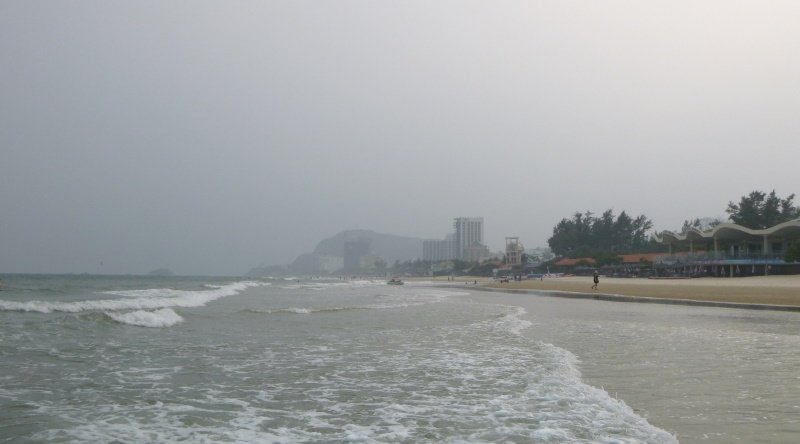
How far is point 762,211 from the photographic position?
288 ft

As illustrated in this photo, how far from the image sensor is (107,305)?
2644cm

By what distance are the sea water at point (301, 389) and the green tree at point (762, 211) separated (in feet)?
284

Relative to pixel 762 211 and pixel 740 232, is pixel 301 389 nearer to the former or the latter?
pixel 740 232

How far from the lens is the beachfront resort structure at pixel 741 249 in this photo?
53.6 meters

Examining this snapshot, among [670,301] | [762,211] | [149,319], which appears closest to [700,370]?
[149,319]

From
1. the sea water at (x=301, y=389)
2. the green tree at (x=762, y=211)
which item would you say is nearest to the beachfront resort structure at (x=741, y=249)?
the green tree at (x=762, y=211)

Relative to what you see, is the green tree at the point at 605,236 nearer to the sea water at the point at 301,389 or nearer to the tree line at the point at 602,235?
the tree line at the point at 602,235

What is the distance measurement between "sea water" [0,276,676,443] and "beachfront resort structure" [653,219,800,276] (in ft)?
157

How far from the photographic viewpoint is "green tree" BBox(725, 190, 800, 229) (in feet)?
284

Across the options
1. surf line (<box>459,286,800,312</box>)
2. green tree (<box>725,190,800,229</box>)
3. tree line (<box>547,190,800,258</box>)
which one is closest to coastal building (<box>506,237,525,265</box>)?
tree line (<box>547,190,800,258</box>)

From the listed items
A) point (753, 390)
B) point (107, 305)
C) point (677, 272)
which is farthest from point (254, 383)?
point (677, 272)

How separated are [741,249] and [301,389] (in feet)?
219

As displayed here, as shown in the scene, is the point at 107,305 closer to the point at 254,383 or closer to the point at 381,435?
the point at 254,383

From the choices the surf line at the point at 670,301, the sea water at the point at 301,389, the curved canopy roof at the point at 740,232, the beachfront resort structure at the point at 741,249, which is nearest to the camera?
the sea water at the point at 301,389
